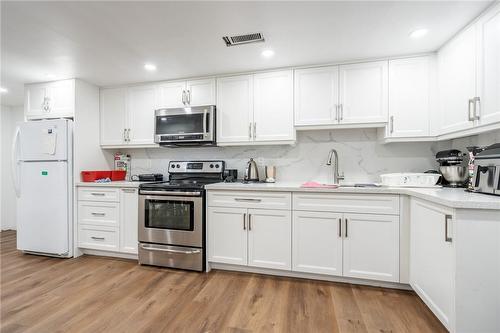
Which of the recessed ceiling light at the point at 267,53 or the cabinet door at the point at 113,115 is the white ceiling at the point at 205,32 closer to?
the recessed ceiling light at the point at 267,53

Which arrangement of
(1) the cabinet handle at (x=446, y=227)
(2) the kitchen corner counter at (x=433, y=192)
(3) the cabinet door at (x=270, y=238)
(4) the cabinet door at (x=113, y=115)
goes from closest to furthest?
(2) the kitchen corner counter at (x=433, y=192) → (1) the cabinet handle at (x=446, y=227) → (3) the cabinet door at (x=270, y=238) → (4) the cabinet door at (x=113, y=115)

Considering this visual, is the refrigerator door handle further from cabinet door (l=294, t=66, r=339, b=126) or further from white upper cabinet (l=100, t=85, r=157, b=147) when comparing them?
cabinet door (l=294, t=66, r=339, b=126)

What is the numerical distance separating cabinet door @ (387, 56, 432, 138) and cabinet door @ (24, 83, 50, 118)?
4.16 m

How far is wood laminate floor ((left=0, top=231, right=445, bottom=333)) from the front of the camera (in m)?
1.66

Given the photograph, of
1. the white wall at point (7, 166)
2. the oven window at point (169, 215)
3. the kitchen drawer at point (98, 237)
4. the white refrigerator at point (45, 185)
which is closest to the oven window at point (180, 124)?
the oven window at point (169, 215)

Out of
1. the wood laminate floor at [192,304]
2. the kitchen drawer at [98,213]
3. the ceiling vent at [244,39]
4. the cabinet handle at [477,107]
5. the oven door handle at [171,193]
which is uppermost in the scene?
the ceiling vent at [244,39]

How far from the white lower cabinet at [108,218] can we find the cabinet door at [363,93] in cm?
257

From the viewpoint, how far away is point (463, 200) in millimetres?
1365

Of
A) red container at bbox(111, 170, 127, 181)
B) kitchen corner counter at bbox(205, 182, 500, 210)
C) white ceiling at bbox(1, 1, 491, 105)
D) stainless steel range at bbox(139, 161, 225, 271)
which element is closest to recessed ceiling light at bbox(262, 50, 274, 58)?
white ceiling at bbox(1, 1, 491, 105)

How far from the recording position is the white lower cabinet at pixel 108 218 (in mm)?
2822

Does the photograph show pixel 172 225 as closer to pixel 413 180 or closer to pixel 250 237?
pixel 250 237

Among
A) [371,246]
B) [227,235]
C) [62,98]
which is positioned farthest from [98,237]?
[371,246]

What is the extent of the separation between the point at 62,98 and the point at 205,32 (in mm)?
2327

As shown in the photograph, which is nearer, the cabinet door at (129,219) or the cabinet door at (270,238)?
the cabinet door at (270,238)
